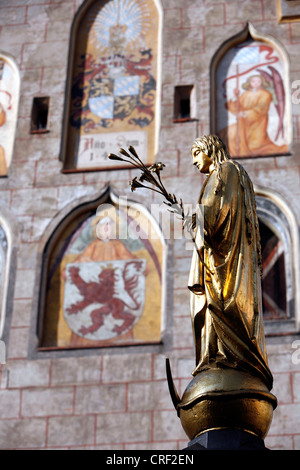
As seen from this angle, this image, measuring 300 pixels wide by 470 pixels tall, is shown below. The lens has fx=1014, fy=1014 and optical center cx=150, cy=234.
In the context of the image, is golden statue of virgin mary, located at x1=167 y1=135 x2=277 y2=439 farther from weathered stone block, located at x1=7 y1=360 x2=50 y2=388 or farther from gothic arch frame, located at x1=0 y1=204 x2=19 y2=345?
gothic arch frame, located at x1=0 y1=204 x2=19 y2=345

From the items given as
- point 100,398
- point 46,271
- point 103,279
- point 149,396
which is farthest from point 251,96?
point 100,398

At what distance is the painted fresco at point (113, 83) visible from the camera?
999 cm

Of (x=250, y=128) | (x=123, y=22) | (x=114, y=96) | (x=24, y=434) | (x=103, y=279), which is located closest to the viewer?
(x=24, y=434)

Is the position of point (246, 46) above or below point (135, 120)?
above

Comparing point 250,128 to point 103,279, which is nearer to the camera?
point 103,279

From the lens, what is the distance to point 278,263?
9148 mm

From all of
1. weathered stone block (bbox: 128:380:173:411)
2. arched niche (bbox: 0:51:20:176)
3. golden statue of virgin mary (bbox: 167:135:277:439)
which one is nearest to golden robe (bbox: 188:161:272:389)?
golden statue of virgin mary (bbox: 167:135:277:439)

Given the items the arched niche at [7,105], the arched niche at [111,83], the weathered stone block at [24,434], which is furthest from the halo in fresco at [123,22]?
the weathered stone block at [24,434]

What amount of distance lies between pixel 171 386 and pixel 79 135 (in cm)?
556

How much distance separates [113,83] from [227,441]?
6413mm

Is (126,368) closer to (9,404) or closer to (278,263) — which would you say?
(9,404)
